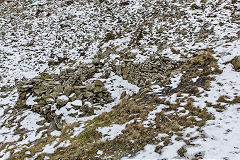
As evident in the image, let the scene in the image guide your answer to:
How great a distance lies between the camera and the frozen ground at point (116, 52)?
222 inches

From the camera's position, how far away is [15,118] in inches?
396

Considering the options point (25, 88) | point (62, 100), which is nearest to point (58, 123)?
point (62, 100)

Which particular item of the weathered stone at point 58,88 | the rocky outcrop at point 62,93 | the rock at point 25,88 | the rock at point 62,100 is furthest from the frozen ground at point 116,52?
the weathered stone at point 58,88

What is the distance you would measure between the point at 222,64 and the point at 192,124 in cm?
525

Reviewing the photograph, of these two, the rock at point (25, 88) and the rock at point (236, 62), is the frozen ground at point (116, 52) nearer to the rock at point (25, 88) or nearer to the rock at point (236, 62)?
the rock at point (236, 62)

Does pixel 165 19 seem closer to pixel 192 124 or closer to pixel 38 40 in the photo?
pixel 192 124

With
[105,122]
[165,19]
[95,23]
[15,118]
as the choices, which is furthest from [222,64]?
[95,23]

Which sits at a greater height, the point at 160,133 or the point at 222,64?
the point at 222,64

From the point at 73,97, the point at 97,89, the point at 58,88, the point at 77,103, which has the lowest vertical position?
the point at 77,103

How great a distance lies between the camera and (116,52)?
1437cm

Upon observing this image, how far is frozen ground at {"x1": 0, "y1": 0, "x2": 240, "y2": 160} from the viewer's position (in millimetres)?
5645

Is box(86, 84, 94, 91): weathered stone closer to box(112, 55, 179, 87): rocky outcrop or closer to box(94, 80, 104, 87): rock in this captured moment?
box(94, 80, 104, 87): rock

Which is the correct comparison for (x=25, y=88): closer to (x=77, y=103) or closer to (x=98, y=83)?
(x=77, y=103)

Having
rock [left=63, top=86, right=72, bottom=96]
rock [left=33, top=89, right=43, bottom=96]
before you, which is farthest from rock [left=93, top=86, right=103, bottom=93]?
rock [left=33, top=89, right=43, bottom=96]
